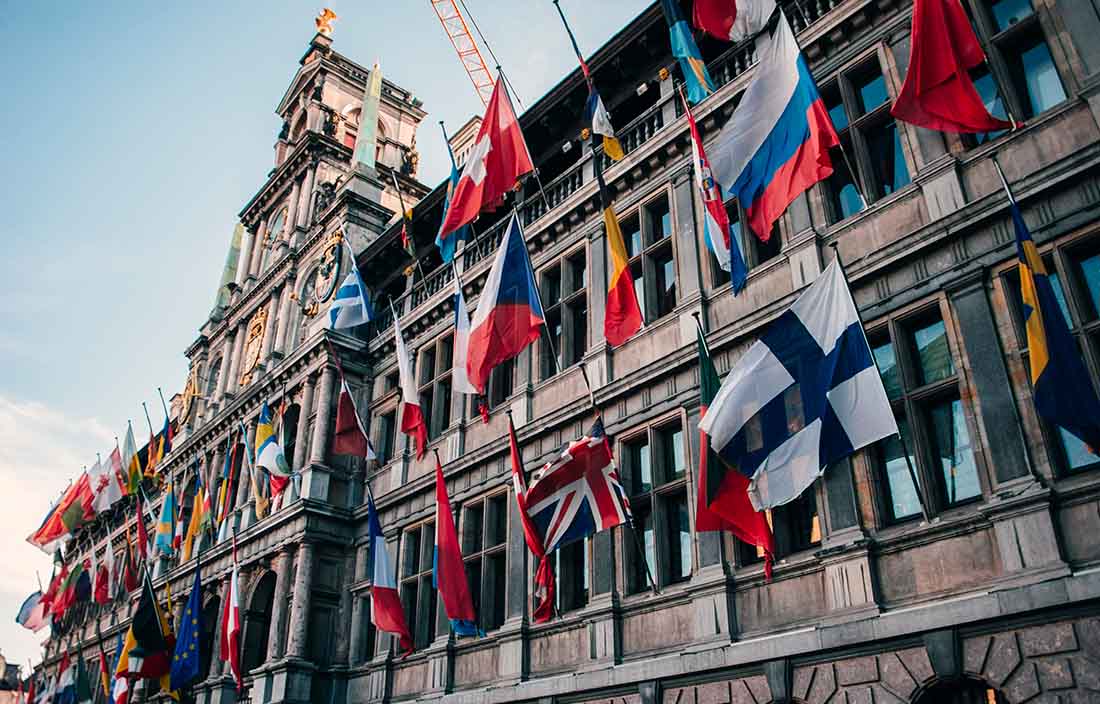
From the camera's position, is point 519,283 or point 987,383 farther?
point 519,283

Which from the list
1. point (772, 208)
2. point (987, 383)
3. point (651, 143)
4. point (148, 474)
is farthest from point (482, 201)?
point (148, 474)

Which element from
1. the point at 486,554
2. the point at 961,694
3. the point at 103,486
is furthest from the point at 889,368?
the point at 103,486

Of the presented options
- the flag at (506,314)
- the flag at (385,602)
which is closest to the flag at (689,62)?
the flag at (506,314)

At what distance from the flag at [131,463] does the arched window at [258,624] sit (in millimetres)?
10035

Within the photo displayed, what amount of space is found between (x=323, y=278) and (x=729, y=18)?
16.1 m

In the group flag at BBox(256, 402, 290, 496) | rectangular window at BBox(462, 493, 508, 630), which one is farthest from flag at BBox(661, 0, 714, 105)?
flag at BBox(256, 402, 290, 496)

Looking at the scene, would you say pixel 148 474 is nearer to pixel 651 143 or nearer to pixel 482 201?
pixel 482 201

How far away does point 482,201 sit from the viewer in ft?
56.1

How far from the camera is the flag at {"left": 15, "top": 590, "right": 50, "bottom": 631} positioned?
3812 centimetres

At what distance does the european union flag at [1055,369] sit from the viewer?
8.62 m

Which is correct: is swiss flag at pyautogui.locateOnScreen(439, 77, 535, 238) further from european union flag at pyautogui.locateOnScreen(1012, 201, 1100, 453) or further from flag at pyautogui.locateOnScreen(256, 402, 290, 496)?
european union flag at pyautogui.locateOnScreen(1012, 201, 1100, 453)

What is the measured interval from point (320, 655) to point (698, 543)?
11.5m

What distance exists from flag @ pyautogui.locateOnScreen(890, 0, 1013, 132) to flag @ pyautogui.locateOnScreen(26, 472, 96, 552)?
106ft

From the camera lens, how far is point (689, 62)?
15.4m
